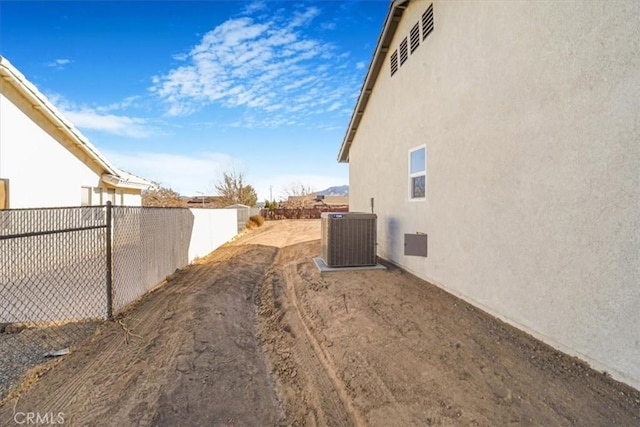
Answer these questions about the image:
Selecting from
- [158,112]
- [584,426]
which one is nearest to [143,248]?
[584,426]

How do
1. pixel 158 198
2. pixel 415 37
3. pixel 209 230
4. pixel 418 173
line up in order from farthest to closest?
pixel 158 198, pixel 209 230, pixel 415 37, pixel 418 173

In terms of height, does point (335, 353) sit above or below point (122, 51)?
below

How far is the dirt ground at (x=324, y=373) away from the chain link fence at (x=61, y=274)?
1.36ft

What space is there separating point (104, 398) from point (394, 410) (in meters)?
2.39

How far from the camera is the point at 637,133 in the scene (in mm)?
2424

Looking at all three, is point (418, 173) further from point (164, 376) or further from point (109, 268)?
point (109, 268)

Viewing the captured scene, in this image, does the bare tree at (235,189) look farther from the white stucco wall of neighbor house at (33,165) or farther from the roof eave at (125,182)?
the white stucco wall of neighbor house at (33,165)

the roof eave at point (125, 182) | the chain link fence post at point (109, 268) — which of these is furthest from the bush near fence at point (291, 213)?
the chain link fence post at point (109, 268)

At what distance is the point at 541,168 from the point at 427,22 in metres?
4.34

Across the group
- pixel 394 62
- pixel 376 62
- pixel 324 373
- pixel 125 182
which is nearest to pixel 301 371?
pixel 324 373

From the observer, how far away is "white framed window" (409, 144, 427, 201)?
6.19 metres

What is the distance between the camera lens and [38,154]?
8.01 meters

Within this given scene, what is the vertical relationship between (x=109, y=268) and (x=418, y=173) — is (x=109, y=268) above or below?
below

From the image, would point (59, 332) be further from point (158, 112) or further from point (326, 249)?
point (158, 112)
